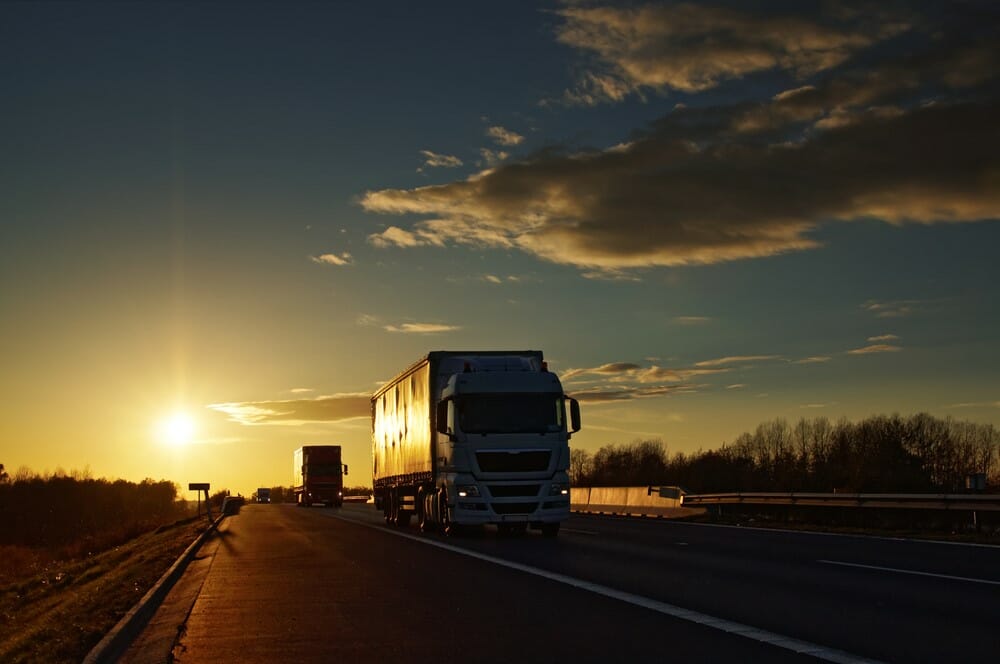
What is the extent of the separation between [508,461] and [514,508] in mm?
1047

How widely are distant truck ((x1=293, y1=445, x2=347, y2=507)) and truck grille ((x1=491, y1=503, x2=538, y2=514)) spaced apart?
46.0 m

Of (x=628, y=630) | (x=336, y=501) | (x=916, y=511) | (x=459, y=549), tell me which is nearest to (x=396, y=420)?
(x=459, y=549)

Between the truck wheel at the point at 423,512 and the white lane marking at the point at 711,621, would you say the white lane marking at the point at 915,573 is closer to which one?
the white lane marking at the point at 711,621

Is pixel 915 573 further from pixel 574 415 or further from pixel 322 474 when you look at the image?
pixel 322 474

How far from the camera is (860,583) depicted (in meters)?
13.5

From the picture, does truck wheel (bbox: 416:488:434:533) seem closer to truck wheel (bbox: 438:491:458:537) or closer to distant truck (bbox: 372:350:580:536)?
truck wheel (bbox: 438:491:458:537)

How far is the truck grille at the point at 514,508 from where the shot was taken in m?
24.3

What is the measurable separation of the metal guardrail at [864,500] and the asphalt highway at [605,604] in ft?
9.63

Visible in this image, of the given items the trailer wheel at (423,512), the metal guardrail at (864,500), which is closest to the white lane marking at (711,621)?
the trailer wheel at (423,512)

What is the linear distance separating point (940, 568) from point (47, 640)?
37.8ft

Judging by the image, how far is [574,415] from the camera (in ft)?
79.3

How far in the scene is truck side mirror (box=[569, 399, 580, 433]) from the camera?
24094mm

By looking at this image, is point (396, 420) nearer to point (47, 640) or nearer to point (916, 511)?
point (916, 511)

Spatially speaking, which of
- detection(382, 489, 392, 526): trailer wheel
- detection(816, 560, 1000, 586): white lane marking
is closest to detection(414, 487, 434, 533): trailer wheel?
detection(382, 489, 392, 526): trailer wheel
